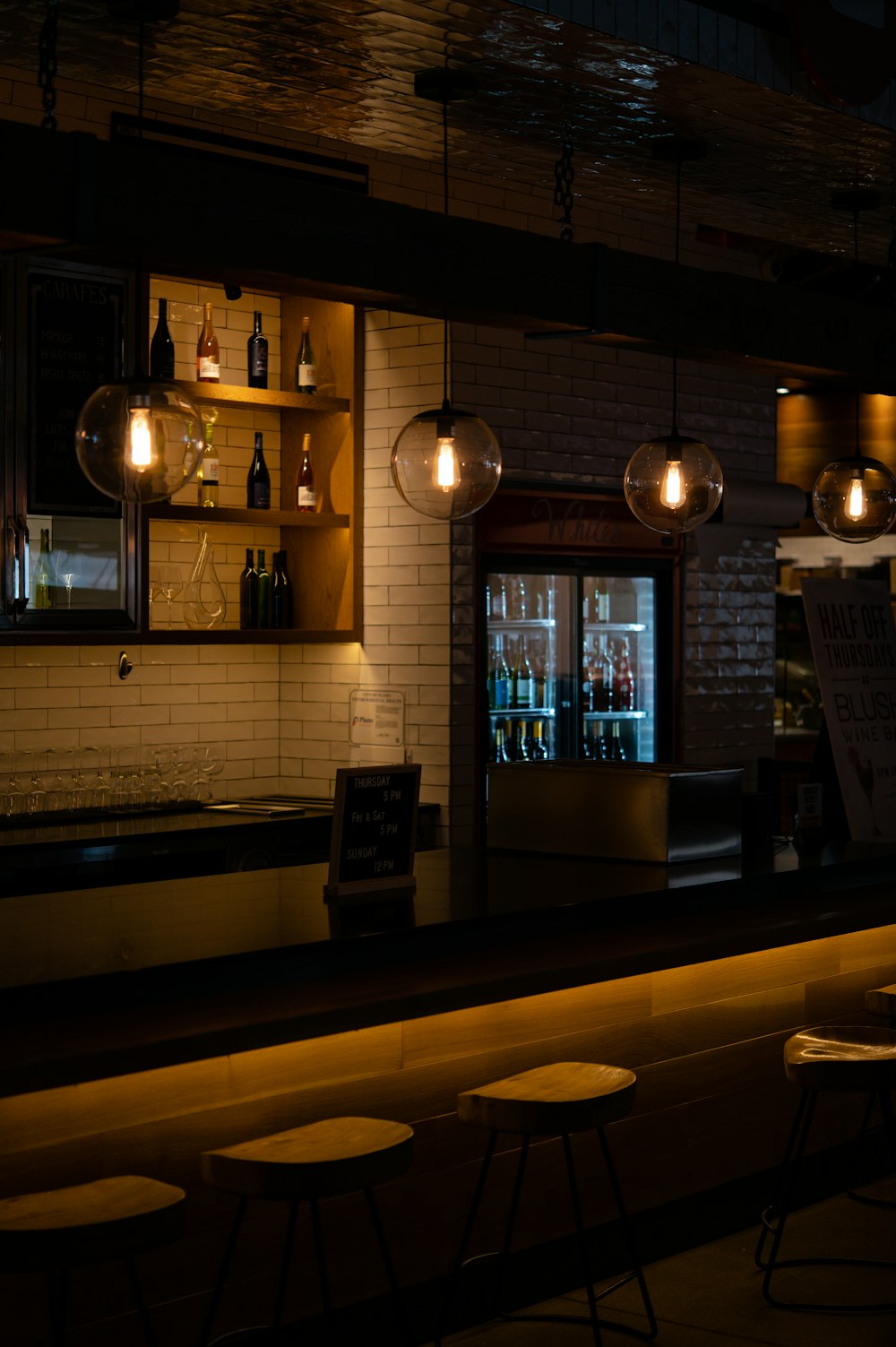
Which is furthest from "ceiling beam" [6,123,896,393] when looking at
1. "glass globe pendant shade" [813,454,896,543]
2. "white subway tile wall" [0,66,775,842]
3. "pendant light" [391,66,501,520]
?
"white subway tile wall" [0,66,775,842]

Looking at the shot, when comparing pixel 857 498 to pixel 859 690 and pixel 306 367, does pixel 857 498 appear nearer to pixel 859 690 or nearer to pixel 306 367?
pixel 859 690

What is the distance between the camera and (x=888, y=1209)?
198 inches

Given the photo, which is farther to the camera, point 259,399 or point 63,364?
point 259,399

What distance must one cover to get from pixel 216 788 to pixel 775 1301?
332 cm

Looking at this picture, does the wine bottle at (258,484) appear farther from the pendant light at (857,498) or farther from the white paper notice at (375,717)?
the pendant light at (857,498)

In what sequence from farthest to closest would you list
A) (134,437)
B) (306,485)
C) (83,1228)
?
(306,485)
(134,437)
(83,1228)

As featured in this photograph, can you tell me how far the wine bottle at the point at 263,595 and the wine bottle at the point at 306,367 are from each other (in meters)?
0.68

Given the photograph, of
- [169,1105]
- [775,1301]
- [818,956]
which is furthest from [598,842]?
[169,1105]

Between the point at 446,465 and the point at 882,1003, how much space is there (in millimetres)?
1872

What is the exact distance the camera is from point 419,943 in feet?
12.2

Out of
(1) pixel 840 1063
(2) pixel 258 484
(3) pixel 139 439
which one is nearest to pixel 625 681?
(2) pixel 258 484

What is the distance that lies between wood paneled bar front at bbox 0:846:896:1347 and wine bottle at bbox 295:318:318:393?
98.7 inches

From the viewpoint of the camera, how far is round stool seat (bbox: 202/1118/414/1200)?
3021 millimetres

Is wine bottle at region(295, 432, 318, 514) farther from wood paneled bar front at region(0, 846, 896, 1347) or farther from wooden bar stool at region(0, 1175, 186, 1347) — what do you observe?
wooden bar stool at region(0, 1175, 186, 1347)
